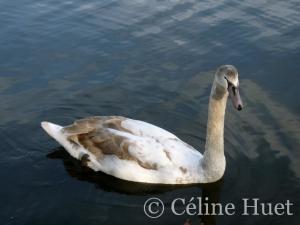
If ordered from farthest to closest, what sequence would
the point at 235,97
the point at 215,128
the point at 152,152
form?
1. the point at 152,152
2. the point at 215,128
3. the point at 235,97

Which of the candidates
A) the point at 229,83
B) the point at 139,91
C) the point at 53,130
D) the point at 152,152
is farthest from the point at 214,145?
the point at 139,91

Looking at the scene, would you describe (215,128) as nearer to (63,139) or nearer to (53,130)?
(63,139)

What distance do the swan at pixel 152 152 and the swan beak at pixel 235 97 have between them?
0.91 ft

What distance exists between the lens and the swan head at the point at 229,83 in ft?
29.9

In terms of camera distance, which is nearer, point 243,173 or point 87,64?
point 243,173

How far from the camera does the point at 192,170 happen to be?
1010 cm

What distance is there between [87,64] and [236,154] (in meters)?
5.11

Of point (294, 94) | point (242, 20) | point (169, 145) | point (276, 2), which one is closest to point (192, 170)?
point (169, 145)

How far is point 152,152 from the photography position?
10.0 meters

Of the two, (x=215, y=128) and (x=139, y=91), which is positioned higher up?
(x=215, y=128)

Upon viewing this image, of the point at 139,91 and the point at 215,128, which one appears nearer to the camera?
the point at 215,128

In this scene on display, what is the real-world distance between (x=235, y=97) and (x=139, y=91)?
4.18 metres

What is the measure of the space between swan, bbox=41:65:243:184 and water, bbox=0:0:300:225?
0.22 m

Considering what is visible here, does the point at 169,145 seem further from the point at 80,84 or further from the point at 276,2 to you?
the point at 276,2
